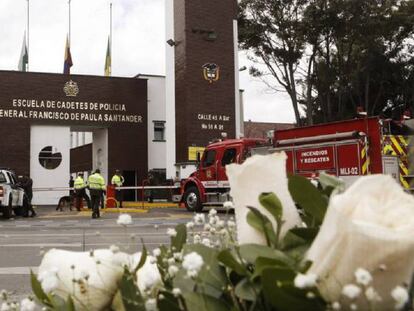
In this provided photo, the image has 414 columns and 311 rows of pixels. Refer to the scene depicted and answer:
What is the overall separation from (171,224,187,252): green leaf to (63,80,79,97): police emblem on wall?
102 feet

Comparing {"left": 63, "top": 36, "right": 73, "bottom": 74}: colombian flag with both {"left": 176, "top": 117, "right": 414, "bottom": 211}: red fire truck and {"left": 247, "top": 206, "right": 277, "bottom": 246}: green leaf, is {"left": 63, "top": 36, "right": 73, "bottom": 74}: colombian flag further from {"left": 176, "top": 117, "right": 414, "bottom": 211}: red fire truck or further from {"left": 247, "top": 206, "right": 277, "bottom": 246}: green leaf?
{"left": 247, "top": 206, "right": 277, "bottom": 246}: green leaf

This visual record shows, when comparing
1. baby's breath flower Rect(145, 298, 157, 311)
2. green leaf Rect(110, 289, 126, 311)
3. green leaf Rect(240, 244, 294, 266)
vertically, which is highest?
green leaf Rect(240, 244, 294, 266)

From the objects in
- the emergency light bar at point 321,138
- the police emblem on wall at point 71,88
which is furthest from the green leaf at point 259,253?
the police emblem on wall at point 71,88

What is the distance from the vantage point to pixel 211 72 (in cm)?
2952

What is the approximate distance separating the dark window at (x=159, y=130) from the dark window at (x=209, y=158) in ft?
40.8

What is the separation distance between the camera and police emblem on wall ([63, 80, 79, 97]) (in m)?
31.5

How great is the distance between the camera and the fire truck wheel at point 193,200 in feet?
70.3

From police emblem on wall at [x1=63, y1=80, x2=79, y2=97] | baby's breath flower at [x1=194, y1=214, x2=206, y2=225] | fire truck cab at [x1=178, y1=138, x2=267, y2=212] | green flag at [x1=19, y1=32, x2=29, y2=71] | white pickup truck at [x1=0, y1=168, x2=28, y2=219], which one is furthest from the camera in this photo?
green flag at [x1=19, y1=32, x2=29, y2=71]

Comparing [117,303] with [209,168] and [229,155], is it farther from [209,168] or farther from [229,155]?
[209,168]

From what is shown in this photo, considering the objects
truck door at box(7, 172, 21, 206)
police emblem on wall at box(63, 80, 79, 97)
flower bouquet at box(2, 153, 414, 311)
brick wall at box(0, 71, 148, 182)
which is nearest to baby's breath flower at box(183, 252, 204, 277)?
flower bouquet at box(2, 153, 414, 311)

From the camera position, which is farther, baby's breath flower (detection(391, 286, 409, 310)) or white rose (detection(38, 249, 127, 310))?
white rose (detection(38, 249, 127, 310))

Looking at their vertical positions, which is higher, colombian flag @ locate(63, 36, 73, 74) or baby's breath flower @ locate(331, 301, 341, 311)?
colombian flag @ locate(63, 36, 73, 74)

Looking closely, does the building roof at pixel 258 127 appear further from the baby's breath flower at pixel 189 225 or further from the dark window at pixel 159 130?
the baby's breath flower at pixel 189 225

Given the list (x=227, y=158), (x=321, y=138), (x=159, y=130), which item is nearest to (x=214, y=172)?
(x=227, y=158)
